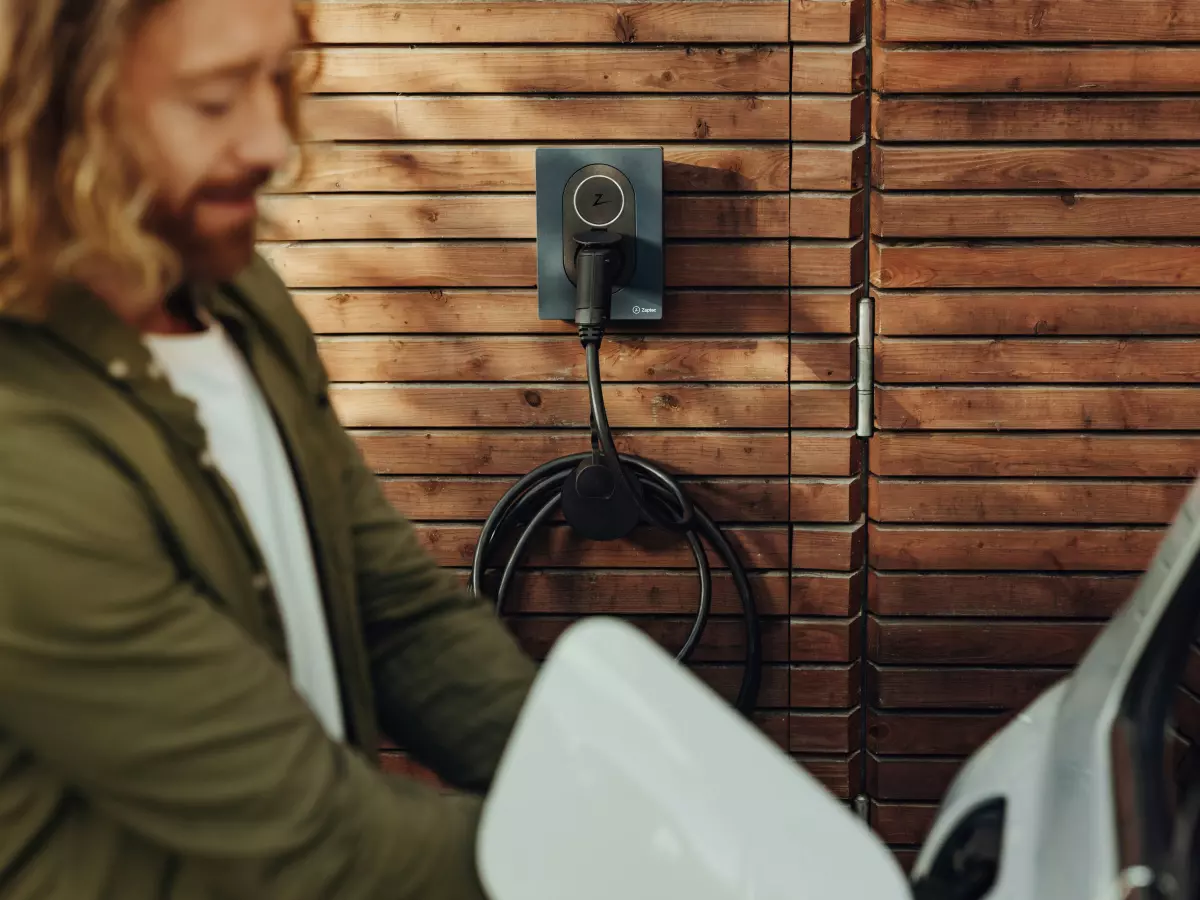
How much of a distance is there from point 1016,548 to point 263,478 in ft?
6.80

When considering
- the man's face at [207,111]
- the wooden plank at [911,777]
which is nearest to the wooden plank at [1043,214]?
the wooden plank at [911,777]

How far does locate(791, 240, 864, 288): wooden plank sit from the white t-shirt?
168 centimetres

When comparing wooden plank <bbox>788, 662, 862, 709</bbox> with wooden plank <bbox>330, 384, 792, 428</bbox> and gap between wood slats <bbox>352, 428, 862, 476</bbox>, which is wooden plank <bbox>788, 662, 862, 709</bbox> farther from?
wooden plank <bbox>330, 384, 792, 428</bbox>

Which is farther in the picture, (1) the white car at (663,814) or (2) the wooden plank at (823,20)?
(2) the wooden plank at (823,20)

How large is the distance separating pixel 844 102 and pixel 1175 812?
175 centimetres

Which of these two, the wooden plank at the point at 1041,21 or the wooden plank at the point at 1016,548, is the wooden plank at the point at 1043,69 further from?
the wooden plank at the point at 1016,548

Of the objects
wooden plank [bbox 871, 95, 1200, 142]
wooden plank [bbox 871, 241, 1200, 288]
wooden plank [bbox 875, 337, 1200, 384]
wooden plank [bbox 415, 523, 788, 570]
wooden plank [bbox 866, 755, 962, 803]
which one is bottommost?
wooden plank [bbox 866, 755, 962, 803]

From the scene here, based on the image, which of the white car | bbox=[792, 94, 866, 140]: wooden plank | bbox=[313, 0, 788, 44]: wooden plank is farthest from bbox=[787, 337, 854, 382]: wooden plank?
the white car

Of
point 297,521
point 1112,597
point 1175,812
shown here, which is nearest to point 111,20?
point 297,521

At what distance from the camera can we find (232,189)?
1.04m

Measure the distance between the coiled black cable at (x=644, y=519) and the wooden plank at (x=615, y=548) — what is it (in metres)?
0.04

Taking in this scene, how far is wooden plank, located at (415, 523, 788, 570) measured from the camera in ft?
9.35

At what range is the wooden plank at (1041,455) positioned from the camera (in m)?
2.77

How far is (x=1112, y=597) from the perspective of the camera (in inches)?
112
